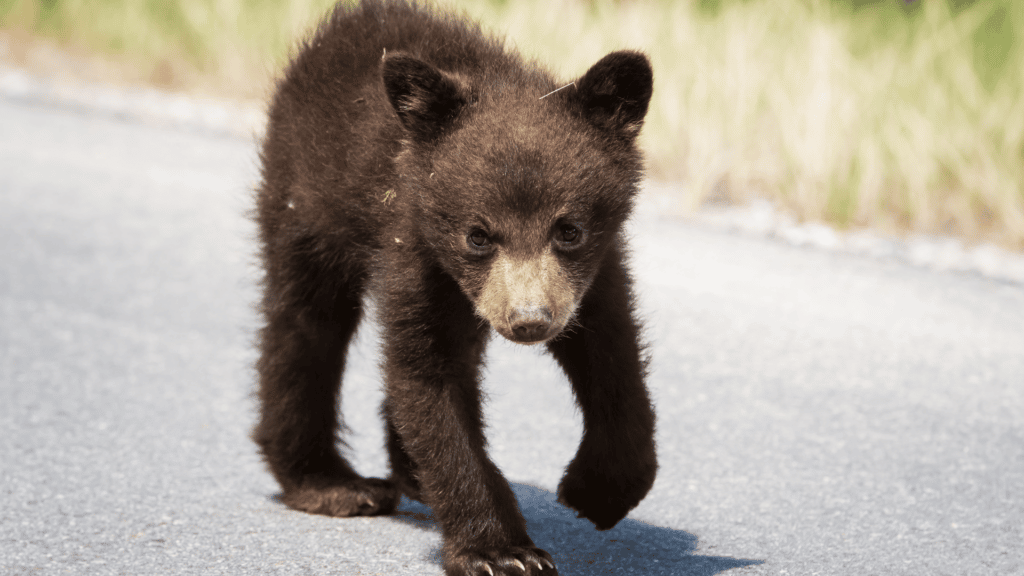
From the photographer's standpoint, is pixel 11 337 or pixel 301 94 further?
pixel 11 337

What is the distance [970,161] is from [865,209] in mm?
868

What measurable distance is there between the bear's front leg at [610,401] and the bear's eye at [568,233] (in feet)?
1.20

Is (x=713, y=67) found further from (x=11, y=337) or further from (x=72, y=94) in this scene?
(x=72, y=94)

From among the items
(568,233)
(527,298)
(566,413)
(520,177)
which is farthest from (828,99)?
(527,298)

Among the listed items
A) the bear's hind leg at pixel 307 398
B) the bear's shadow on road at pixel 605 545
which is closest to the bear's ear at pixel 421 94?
the bear's hind leg at pixel 307 398

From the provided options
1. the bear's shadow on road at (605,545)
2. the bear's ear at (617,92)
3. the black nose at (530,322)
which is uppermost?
the bear's ear at (617,92)

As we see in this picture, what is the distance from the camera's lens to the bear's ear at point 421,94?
131 inches

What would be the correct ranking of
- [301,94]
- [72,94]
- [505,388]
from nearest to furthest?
[301,94], [505,388], [72,94]

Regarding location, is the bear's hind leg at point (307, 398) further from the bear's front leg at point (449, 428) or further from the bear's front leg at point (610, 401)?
the bear's front leg at point (610, 401)

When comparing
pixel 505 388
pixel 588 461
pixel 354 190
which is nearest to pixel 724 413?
pixel 505 388

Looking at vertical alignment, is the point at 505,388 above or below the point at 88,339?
above

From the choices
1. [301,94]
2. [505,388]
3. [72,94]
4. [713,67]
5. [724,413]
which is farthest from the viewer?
[72,94]

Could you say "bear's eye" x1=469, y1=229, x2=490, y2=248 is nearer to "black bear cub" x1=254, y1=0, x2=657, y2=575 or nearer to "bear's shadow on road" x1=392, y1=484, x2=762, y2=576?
"black bear cub" x1=254, y1=0, x2=657, y2=575

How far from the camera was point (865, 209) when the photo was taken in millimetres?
8656
